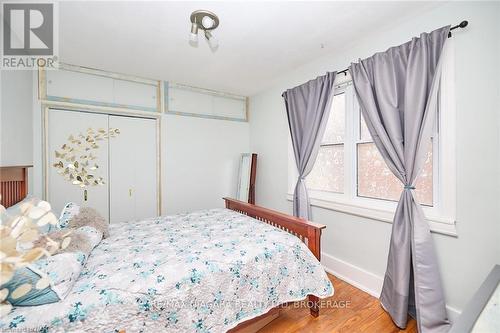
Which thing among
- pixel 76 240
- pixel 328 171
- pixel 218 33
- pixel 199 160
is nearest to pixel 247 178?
pixel 199 160

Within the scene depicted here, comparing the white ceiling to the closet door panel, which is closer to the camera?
the white ceiling

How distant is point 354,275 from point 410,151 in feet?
4.52

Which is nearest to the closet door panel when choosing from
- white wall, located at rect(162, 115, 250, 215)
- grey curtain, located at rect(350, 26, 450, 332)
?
Result: white wall, located at rect(162, 115, 250, 215)

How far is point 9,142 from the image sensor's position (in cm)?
196

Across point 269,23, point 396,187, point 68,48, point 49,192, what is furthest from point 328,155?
point 49,192

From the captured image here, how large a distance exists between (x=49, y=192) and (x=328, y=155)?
3315 mm

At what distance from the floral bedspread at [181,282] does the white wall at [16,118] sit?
110 cm

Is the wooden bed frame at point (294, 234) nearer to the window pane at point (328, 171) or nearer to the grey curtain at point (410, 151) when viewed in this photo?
the grey curtain at point (410, 151)

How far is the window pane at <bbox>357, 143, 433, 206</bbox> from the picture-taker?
1931 mm

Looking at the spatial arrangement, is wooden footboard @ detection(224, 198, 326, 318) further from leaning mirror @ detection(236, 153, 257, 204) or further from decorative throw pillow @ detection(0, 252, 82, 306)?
decorative throw pillow @ detection(0, 252, 82, 306)

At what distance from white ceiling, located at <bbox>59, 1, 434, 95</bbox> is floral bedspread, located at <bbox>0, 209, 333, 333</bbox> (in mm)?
1796

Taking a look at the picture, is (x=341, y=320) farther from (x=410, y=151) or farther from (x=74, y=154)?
(x=74, y=154)

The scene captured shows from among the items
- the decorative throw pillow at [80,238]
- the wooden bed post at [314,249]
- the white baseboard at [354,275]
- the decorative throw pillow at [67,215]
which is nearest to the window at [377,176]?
the white baseboard at [354,275]

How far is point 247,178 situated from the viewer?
3771 mm
